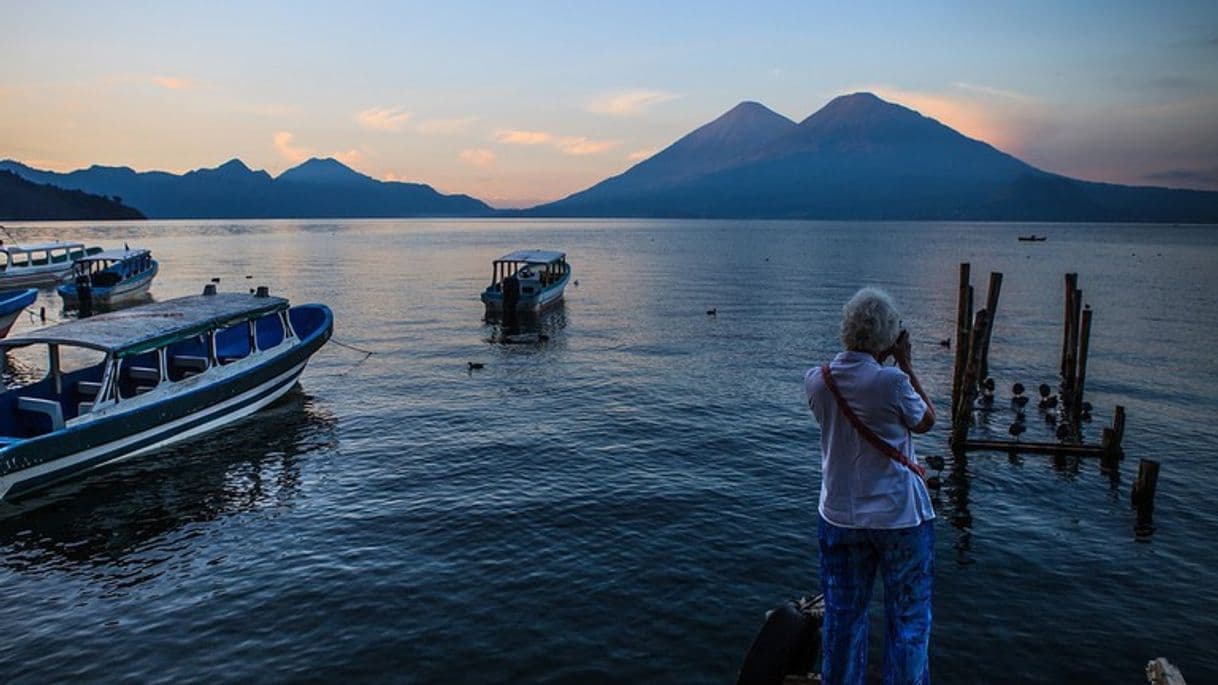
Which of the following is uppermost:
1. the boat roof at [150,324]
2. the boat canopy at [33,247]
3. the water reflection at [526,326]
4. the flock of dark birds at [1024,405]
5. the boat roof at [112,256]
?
the boat canopy at [33,247]

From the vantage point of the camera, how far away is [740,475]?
18422mm

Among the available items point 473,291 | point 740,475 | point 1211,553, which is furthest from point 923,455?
point 473,291

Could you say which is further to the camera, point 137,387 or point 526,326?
point 526,326

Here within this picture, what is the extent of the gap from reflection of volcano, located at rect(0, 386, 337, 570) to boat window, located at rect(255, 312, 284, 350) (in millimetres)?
6114

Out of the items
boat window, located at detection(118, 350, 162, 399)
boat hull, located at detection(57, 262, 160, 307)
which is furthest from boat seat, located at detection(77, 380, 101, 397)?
boat hull, located at detection(57, 262, 160, 307)

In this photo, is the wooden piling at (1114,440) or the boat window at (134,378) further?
the boat window at (134,378)

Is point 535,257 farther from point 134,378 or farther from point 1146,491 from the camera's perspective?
point 1146,491

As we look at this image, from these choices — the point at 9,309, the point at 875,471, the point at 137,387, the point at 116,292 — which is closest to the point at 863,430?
the point at 875,471

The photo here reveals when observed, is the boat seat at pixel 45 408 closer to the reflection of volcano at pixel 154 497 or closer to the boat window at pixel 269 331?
the reflection of volcano at pixel 154 497

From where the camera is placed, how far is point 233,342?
88.3 feet

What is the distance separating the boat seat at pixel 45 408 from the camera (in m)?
16.9

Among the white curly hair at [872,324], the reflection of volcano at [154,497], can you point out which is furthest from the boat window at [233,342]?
the white curly hair at [872,324]

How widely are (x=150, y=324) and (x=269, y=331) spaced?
7.99 meters

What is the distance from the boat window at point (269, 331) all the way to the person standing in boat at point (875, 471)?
25841 mm
